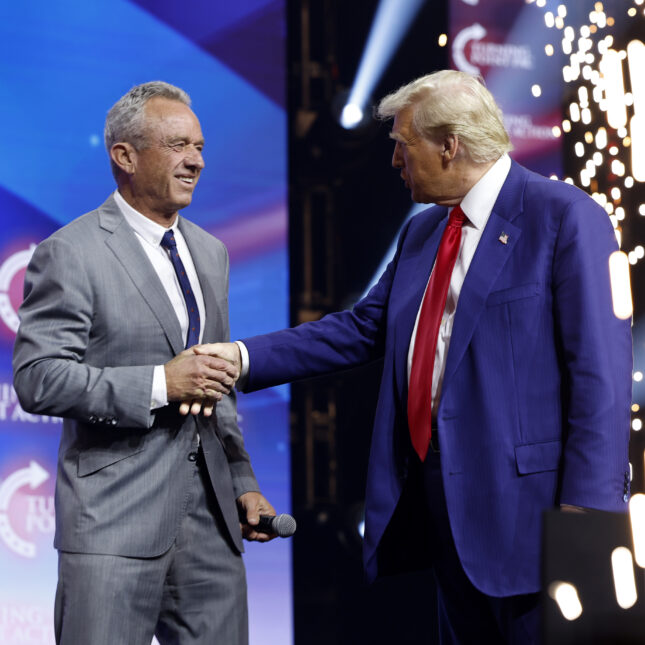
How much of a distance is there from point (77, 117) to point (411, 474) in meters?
2.03

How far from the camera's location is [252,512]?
7.29 ft

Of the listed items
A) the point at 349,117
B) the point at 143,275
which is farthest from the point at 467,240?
the point at 349,117

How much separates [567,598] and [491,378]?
911 millimetres

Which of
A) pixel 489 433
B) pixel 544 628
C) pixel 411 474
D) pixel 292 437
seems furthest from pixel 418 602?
pixel 544 628

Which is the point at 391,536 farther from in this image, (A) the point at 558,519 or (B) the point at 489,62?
(B) the point at 489,62

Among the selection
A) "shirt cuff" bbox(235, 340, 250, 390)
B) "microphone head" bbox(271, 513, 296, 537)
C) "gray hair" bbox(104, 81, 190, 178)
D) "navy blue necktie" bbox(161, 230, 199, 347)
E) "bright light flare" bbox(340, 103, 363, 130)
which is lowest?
"microphone head" bbox(271, 513, 296, 537)

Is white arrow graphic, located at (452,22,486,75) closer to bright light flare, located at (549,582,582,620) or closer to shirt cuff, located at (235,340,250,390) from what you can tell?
shirt cuff, located at (235,340,250,390)

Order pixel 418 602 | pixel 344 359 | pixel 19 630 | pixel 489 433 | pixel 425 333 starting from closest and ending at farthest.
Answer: pixel 489 433 < pixel 425 333 < pixel 344 359 < pixel 19 630 < pixel 418 602

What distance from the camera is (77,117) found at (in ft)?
11.1

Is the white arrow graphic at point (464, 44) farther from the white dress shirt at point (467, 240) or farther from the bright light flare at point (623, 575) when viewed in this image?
the bright light flare at point (623, 575)

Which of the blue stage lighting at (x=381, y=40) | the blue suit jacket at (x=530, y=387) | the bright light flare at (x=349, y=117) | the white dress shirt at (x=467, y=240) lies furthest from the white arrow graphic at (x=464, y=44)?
the blue suit jacket at (x=530, y=387)

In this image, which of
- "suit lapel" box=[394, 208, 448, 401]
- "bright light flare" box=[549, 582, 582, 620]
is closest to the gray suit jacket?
"suit lapel" box=[394, 208, 448, 401]

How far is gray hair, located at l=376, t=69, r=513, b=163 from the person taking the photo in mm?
2121

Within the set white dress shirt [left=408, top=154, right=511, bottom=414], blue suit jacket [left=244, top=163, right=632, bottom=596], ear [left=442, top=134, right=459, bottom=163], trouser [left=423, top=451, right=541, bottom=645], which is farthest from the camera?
ear [left=442, top=134, right=459, bottom=163]
